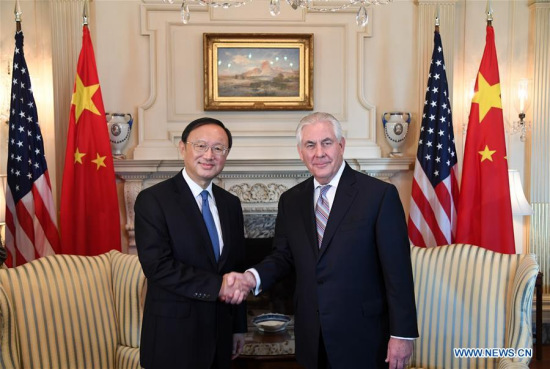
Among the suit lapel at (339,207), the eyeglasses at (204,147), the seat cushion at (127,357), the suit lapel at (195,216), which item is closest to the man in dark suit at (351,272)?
the suit lapel at (339,207)

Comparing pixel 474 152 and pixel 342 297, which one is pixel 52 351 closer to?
pixel 342 297

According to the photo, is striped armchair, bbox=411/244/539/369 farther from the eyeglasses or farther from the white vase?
the white vase

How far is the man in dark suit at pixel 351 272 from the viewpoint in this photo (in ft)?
6.38

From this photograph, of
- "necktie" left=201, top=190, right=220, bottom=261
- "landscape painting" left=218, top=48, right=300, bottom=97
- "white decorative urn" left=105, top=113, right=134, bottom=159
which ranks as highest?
"landscape painting" left=218, top=48, right=300, bottom=97

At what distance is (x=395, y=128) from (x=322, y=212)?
2.31 metres

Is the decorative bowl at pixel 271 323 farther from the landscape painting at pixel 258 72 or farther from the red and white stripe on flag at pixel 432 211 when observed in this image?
the landscape painting at pixel 258 72

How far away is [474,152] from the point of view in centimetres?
393

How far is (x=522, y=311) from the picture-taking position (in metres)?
2.28

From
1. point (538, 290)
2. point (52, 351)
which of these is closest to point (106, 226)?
point (52, 351)

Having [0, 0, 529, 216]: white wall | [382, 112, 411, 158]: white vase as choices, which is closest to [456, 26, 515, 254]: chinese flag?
[0, 0, 529, 216]: white wall

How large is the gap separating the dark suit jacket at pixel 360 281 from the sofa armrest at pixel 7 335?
1223mm

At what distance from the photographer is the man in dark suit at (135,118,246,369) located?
6.54 ft

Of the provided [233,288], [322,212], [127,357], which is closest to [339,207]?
[322,212]

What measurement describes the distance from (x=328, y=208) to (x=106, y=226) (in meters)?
2.34
